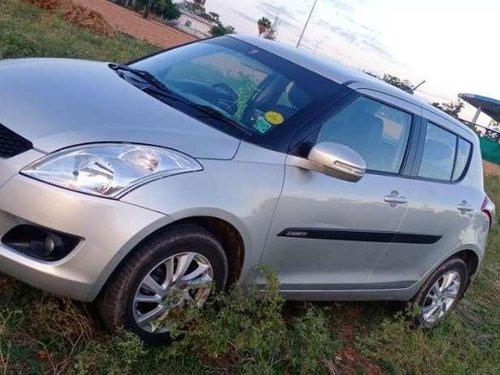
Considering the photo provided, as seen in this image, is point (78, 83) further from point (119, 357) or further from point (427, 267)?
point (427, 267)

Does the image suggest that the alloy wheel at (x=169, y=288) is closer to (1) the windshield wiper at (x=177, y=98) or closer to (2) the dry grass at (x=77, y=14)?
(1) the windshield wiper at (x=177, y=98)

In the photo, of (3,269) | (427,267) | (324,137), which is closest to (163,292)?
(3,269)

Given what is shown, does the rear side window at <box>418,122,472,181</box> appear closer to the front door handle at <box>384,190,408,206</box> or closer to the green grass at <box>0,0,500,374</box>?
the front door handle at <box>384,190,408,206</box>

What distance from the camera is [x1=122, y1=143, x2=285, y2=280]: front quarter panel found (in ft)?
10.3

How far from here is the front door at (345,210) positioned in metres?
3.81

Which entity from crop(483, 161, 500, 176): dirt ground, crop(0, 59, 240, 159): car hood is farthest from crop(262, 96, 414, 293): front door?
crop(483, 161, 500, 176): dirt ground

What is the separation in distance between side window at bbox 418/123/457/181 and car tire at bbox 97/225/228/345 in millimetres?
1975

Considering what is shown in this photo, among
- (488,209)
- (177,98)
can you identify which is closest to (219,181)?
(177,98)

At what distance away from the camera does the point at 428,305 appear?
5.49 metres

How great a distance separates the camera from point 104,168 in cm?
309

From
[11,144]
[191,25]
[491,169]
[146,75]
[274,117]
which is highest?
[274,117]

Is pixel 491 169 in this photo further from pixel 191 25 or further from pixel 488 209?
pixel 191 25

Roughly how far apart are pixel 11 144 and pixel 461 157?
11.9 ft

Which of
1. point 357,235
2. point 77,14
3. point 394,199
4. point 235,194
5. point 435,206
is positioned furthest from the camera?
point 77,14
